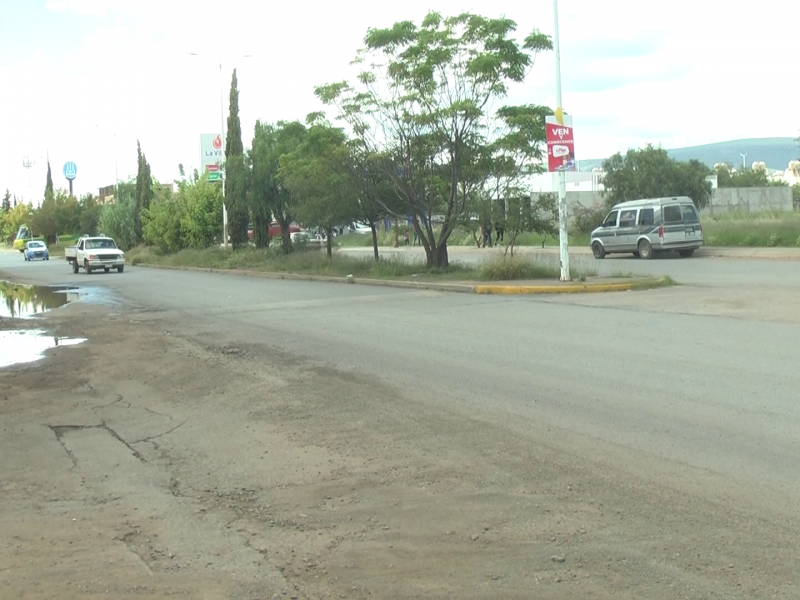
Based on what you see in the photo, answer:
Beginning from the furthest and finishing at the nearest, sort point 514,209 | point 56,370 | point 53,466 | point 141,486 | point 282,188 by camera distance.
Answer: point 282,188
point 514,209
point 56,370
point 53,466
point 141,486

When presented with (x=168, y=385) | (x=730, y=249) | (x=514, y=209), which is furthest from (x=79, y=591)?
(x=730, y=249)

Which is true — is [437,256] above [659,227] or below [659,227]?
below

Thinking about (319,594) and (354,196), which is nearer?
(319,594)

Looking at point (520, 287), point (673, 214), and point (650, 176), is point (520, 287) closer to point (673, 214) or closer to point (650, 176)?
point (673, 214)

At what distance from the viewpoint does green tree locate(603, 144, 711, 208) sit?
52.4 meters

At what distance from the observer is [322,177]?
95.4 feet

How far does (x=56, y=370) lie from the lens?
12078 millimetres

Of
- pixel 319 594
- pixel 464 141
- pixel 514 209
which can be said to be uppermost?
pixel 464 141

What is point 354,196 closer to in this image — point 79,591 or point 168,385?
point 168,385

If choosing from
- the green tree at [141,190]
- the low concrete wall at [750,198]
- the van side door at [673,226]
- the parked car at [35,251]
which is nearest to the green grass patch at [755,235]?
the van side door at [673,226]

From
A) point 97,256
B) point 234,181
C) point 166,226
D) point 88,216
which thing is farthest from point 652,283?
point 88,216

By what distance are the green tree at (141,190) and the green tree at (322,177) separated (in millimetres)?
32767

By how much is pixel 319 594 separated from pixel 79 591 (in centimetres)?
129

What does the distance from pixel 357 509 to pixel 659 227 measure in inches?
1122
